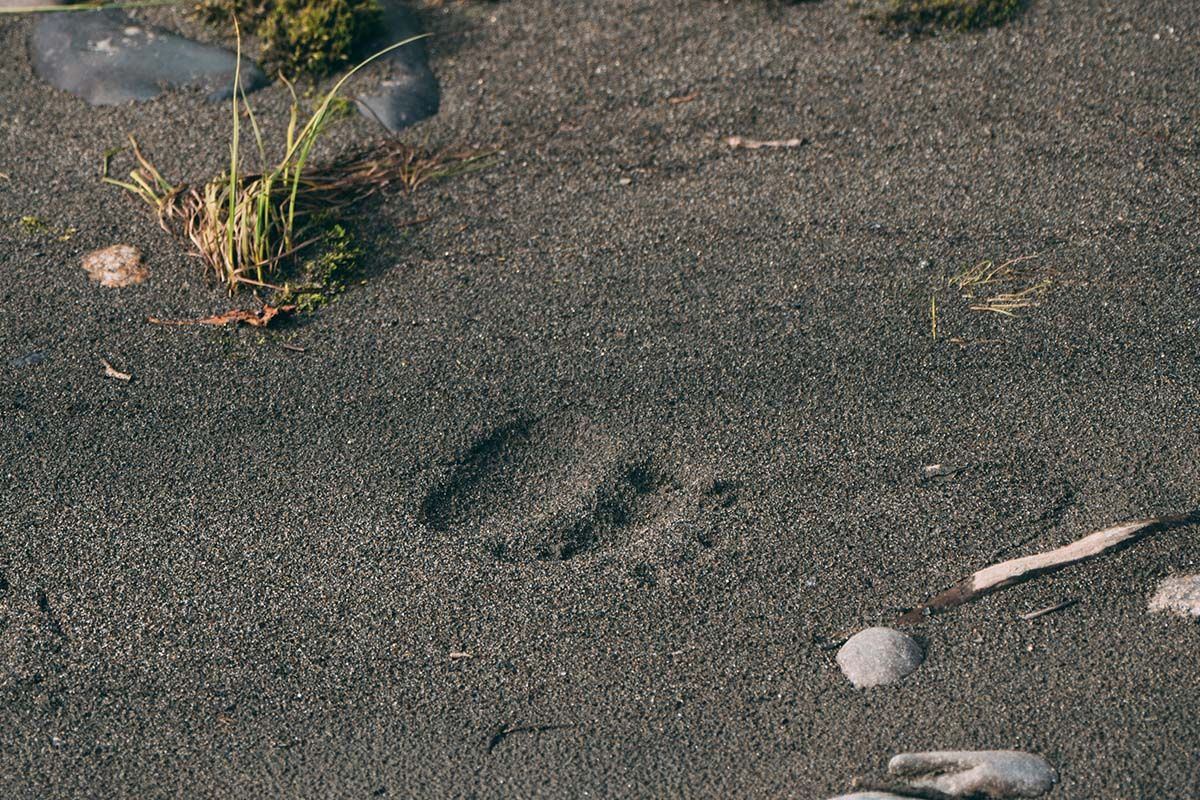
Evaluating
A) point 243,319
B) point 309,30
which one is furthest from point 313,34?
point 243,319

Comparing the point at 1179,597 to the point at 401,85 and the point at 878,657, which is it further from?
the point at 401,85

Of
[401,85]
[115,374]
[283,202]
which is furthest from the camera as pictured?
[401,85]

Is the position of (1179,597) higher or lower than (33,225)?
lower

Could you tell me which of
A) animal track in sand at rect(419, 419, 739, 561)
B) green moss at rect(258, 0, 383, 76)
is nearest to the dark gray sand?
animal track in sand at rect(419, 419, 739, 561)

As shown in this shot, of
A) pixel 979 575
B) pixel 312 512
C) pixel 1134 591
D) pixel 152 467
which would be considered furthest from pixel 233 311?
pixel 1134 591

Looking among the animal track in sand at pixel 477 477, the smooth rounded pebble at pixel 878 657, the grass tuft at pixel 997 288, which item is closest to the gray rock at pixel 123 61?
the animal track in sand at pixel 477 477

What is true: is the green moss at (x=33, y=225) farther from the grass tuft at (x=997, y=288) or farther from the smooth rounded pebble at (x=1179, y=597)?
the smooth rounded pebble at (x=1179, y=597)

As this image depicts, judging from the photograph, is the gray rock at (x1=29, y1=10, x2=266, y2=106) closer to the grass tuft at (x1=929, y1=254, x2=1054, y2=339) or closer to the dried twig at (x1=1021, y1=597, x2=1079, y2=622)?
the grass tuft at (x1=929, y1=254, x2=1054, y2=339)

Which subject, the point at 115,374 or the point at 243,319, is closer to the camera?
the point at 115,374
